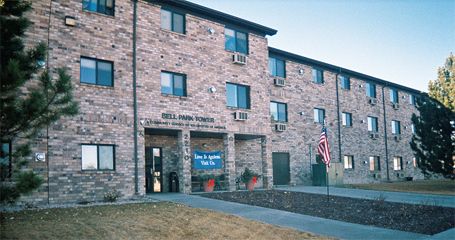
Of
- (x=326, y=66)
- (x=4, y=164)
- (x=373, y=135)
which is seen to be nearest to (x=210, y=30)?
(x=326, y=66)

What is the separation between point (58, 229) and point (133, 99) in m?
9.18

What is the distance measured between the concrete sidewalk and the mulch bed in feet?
2.28

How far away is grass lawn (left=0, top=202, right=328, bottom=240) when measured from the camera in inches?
344

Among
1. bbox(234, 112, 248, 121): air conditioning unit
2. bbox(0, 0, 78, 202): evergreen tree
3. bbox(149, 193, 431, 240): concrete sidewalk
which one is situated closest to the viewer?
bbox(0, 0, 78, 202): evergreen tree

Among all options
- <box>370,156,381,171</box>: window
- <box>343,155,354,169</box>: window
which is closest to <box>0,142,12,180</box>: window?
<box>343,155,354,169</box>: window

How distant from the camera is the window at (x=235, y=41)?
2208 cm

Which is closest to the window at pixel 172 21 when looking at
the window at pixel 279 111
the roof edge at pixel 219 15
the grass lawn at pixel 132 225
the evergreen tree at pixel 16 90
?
the roof edge at pixel 219 15

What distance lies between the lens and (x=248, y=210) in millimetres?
13812

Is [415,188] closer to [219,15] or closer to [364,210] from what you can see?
[364,210]

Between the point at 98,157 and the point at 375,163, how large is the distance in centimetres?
2597

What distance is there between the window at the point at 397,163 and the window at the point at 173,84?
25.4 metres

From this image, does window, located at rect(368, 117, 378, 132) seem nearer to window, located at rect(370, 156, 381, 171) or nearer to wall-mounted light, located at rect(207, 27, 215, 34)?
window, located at rect(370, 156, 381, 171)

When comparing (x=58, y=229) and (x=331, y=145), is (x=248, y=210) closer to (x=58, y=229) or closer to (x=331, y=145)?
(x=58, y=229)

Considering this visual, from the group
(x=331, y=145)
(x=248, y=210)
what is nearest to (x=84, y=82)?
(x=248, y=210)
